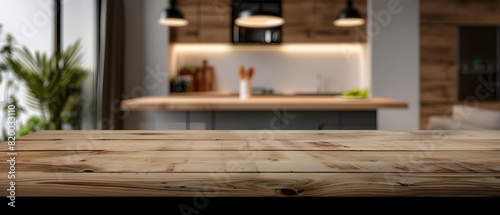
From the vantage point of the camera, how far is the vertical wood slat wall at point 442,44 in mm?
4637

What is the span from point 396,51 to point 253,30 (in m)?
1.82

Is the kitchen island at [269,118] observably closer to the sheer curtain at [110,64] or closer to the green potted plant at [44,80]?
the green potted plant at [44,80]

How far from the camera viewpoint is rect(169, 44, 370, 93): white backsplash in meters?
5.00

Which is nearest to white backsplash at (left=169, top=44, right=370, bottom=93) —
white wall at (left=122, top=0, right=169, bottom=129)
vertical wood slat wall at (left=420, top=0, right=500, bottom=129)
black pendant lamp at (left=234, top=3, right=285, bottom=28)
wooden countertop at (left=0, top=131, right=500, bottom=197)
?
white wall at (left=122, top=0, right=169, bottom=129)

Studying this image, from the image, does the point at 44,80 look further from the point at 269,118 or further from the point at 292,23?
the point at 292,23

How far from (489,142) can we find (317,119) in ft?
5.40

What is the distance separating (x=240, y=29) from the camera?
467cm

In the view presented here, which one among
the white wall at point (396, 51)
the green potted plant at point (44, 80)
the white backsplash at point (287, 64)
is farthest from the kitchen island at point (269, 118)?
the white backsplash at point (287, 64)

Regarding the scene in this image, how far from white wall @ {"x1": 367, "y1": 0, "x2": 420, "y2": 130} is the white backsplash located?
1.11ft

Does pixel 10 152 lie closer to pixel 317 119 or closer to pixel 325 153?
pixel 325 153

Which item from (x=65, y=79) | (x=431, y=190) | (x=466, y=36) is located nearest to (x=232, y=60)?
(x=65, y=79)

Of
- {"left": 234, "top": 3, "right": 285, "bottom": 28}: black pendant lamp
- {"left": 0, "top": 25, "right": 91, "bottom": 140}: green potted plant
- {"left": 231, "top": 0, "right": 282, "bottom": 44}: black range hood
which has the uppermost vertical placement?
{"left": 231, "top": 0, "right": 282, "bottom": 44}: black range hood

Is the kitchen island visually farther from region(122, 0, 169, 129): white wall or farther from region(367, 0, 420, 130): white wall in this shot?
region(367, 0, 420, 130): white wall

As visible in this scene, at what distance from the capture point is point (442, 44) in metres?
4.66
